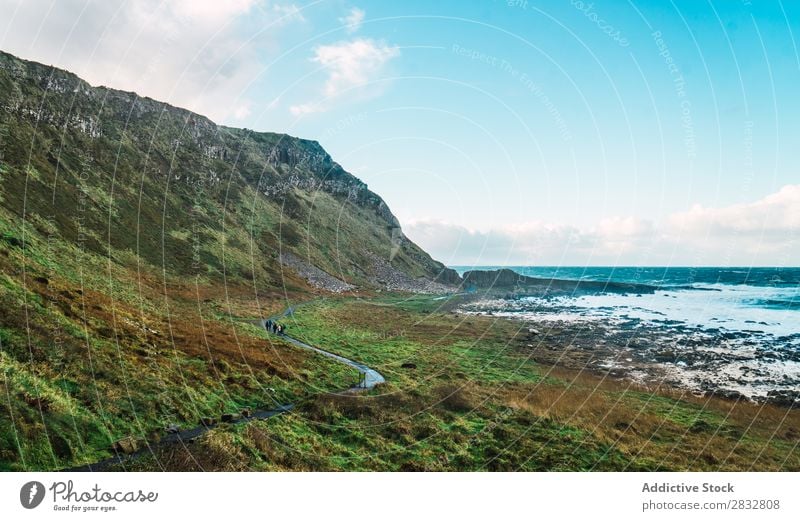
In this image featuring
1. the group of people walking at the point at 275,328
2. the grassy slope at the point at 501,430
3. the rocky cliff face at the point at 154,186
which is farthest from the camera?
the rocky cliff face at the point at 154,186

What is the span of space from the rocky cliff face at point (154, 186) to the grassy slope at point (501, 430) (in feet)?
132

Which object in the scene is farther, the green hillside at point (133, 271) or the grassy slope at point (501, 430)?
the grassy slope at point (501, 430)

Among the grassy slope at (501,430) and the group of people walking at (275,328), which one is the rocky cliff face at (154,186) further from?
the grassy slope at (501,430)

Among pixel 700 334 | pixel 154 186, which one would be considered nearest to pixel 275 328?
pixel 700 334

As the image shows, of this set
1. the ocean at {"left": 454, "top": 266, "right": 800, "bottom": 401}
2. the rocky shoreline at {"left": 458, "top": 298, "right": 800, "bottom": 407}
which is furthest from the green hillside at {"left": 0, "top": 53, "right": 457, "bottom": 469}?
the ocean at {"left": 454, "top": 266, "right": 800, "bottom": 401}

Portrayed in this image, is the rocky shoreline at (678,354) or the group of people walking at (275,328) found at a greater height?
the rocky shoreline at (678,354)

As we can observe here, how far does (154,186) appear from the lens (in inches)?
3782

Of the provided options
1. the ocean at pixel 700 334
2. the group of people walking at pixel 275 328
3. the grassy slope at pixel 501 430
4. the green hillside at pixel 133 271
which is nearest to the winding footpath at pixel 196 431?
the green hillside at pixel 133 271

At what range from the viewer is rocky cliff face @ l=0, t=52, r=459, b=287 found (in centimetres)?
5978

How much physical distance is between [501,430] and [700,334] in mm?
50758

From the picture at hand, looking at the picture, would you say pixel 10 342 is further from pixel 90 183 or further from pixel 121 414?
pixel 90 183

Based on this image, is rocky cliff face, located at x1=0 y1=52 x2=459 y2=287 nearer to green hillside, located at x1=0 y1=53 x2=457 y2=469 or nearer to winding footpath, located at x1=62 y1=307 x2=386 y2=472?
green hillside, located at x1=0 y1=53 x2=457 y2=469

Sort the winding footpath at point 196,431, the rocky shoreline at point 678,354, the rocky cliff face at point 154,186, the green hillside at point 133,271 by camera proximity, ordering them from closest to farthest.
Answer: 1. the winding footpath at point 196,431
2. the green hillside at point 133,271
3. the rocky shoreline at point 678,354
4. the rocky cliff face at point 154,186

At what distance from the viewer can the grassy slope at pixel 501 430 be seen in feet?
58.9
